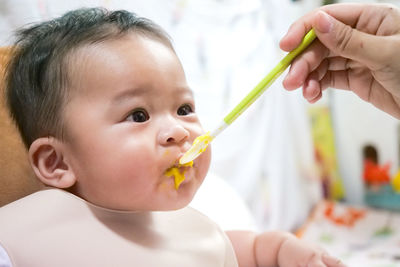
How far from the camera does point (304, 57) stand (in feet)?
2.77

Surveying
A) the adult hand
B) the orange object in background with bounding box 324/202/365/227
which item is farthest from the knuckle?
the orange object in background with bounding box 324/202/365/227

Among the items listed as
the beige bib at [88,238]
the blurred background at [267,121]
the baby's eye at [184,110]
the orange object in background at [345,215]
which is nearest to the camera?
the beige bib at [88,238]

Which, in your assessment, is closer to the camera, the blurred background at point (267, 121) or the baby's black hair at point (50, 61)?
the baby's black hair at point (50, 61)

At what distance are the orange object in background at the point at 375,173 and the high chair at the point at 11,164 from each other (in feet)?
5.03

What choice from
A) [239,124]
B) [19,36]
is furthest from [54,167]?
[239,124]

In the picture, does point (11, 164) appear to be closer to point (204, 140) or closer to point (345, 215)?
point (204, 140)

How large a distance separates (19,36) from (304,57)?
1.65 feet

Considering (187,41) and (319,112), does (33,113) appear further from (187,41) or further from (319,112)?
(319,112)

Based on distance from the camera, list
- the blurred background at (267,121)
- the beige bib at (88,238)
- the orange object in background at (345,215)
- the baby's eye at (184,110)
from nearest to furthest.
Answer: the beige bib at (88,238) < the baby's eye at (184,110) < the blurred background at (267,121) < the orange object in background at (345,215)

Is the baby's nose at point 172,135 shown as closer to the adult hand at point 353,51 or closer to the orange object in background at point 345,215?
the adult hand at point 353,51

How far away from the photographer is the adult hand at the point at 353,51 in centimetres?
79

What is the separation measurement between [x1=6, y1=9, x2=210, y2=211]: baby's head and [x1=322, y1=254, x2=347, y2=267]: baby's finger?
30 cm

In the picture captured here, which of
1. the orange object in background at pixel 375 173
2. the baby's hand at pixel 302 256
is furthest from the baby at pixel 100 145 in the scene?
the orange object in background at pixel 375 173

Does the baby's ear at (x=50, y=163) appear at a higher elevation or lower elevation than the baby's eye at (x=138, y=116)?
lower
